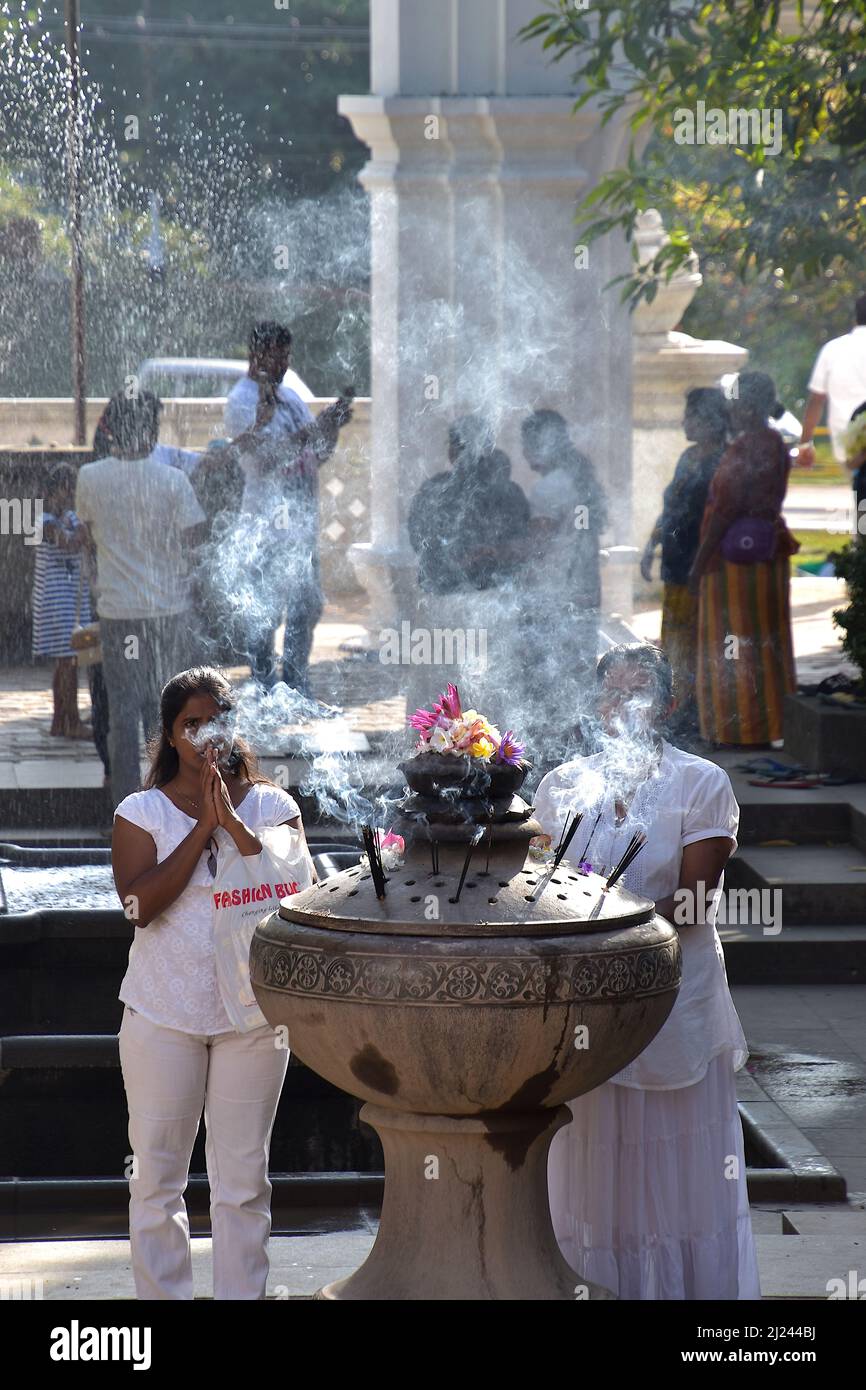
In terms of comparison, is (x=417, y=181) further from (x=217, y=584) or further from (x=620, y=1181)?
(x=620, y=1181)

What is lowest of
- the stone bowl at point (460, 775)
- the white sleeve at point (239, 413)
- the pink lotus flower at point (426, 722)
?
A: the stone bowl at point (460, 775)

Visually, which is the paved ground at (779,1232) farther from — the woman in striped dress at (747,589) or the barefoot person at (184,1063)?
the woman in striped dress at (747,589)

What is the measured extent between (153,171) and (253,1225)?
956 inches

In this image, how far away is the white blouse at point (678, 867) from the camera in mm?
4398

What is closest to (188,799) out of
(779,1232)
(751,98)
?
(779,1232)

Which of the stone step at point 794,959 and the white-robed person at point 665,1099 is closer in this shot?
the white-robed person at point 665,1099

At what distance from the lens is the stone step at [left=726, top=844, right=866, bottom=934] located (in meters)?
8.08

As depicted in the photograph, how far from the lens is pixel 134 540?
823 centimetres

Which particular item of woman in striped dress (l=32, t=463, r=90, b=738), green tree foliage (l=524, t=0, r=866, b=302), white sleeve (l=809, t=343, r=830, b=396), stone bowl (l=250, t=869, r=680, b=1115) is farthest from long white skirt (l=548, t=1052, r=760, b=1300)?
white sleeve (l=809, t=343, r=830, b=396)

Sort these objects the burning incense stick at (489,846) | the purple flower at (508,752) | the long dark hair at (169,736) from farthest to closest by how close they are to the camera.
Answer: the long dark hair at (169,736) → the purple flower at (508,752) → the burning incense stick at (489,846)

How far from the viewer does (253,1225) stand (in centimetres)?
431

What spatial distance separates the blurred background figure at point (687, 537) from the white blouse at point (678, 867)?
19.4 ft

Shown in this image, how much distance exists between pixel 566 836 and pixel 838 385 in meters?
8.50

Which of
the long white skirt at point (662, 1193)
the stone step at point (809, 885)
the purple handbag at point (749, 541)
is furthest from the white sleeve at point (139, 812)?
the purple handbag at point (749, 541)
